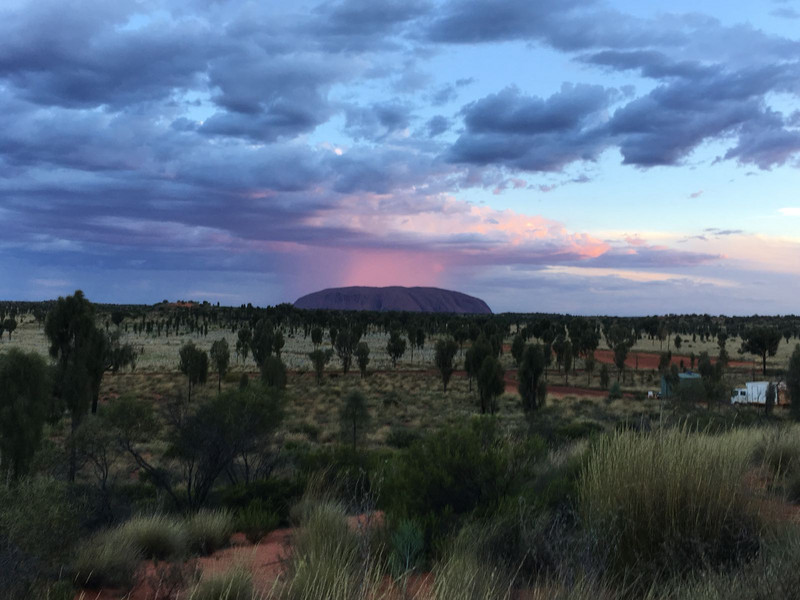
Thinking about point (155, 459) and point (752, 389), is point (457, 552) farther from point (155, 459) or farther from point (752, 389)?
point (752, 389)

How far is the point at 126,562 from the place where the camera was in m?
6.76

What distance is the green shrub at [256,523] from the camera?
29.4 feet

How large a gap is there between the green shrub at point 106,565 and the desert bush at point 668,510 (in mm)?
5075

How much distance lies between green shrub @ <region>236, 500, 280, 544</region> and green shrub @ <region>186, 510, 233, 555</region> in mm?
203

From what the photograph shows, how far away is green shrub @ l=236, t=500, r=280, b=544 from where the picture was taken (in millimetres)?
8961

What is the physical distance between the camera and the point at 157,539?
7.93m

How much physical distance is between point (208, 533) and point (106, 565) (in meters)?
1.95

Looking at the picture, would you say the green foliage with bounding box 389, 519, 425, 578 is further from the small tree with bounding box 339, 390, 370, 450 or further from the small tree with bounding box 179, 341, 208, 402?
the small tree with bounding box 179, 341, 208, 402

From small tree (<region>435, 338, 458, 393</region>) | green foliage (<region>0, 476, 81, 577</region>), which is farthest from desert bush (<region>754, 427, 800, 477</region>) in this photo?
small tree (<region>435, 338, 458, 393</region>)

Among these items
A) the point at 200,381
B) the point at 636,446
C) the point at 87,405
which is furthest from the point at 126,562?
the point at 200,381

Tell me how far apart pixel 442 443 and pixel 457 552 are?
279 cm

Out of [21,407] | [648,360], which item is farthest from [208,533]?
[648,360]

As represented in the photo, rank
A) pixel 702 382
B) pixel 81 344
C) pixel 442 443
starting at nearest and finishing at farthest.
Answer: pixel 442 443, pixel 81 344, pixel 702 382

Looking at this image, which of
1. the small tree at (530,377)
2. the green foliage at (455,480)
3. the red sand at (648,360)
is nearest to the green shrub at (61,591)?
the green foliage at (455,480)
